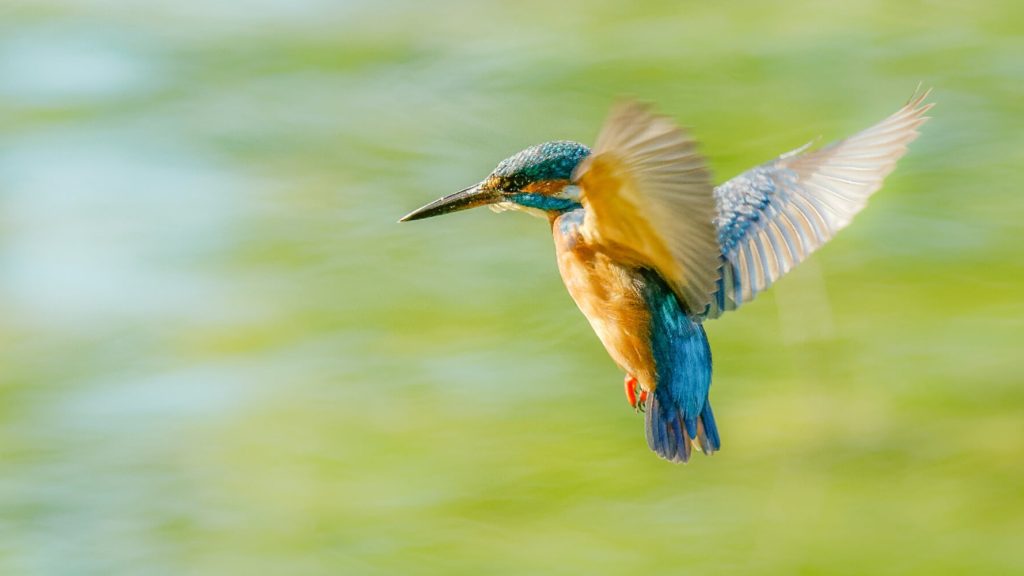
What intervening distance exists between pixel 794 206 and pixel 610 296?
0.31 m

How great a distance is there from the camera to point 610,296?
1.97 metres

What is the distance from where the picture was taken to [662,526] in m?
3.43

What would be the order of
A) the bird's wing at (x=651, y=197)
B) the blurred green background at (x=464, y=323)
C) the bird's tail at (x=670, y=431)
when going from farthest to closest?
1. the blurred green background at (x=464, y=323)
2. the bird's tail at (x=670, y=431)
3. the bird's wing at (x=651, y=197)

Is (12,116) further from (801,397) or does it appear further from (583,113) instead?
(801,397)

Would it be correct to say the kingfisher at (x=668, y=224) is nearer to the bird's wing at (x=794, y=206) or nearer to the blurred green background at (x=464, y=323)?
the bird's wing at (x=794, y=206)

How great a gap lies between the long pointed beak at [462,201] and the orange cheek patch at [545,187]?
3 centimetres

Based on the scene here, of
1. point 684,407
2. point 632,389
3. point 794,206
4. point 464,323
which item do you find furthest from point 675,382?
point 464,323

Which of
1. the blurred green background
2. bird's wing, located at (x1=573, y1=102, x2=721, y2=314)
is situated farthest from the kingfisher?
the blurred green background

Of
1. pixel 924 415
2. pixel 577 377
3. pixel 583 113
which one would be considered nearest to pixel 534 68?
pixel 583 113

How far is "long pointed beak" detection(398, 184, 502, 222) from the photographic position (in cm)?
187

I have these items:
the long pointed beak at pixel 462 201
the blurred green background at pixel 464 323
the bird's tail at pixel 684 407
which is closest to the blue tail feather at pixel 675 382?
the bird's tail at pixel 684 407

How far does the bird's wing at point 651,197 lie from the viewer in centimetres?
154

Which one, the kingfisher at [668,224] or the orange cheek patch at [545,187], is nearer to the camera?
the kingfisher at [668,224]

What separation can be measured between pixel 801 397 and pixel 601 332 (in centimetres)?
179
